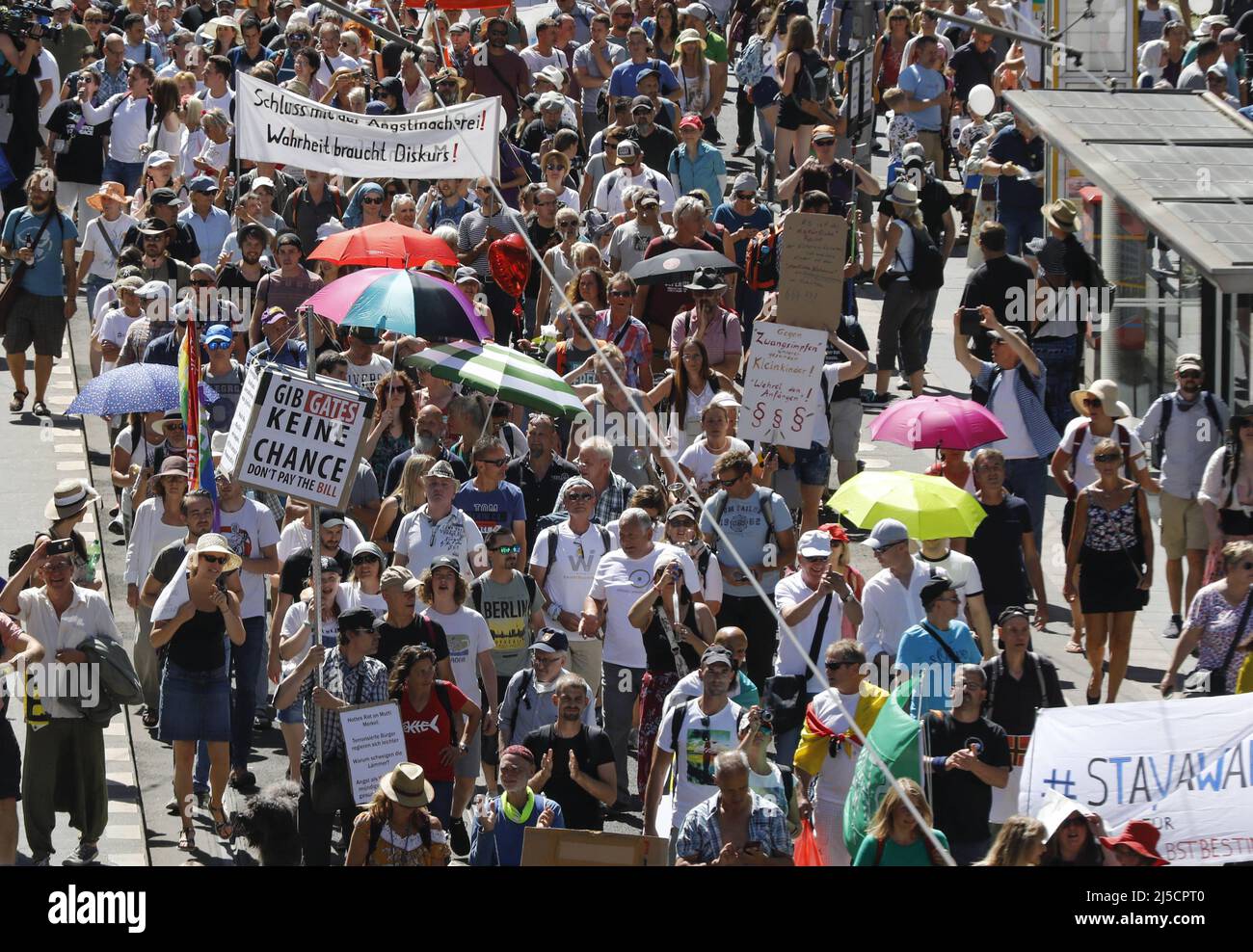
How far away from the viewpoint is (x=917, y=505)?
13.0 m

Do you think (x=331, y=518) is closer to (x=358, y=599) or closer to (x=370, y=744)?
(x=358, y=599)

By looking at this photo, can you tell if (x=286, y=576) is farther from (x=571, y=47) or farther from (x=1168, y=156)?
(x=571, y=47)

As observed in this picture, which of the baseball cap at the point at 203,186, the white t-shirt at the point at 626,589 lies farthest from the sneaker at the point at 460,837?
the baseball cap at the point at 203,186

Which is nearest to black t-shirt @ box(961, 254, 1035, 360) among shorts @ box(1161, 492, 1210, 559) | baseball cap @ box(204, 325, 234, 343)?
shorts @ box(1161, 492, 1210, 559)

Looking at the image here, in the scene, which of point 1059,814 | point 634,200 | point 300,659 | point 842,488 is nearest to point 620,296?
point 634,200

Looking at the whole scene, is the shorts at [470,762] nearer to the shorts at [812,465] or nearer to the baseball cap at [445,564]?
the baseball cap at [445,564]

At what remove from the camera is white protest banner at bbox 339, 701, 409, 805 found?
1146 centimetres

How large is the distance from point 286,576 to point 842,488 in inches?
119

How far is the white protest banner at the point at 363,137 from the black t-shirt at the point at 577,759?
210 inches

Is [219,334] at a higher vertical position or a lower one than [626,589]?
higher

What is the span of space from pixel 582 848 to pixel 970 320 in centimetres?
754

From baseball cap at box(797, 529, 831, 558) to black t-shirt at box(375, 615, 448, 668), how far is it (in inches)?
73.7

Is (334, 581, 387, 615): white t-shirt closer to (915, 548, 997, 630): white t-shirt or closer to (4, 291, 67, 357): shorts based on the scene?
(915, 548, 997, 630): white t-shirt

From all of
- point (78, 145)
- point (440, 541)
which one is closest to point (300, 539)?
point (440, 541)
